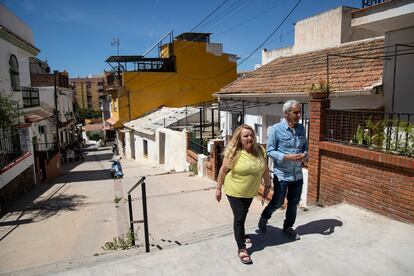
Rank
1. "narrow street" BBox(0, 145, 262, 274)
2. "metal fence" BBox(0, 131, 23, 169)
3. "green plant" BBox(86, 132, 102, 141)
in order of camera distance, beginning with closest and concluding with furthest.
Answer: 1. "narrow street" BBox(0, 145, 262, 274)
2. "metal fence" BBox(0, 131, 23, 169)
3. "green plant" BBox(86, 132, 102, 141)

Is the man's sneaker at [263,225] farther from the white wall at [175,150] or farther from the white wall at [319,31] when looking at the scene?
the white wall at [319,31]

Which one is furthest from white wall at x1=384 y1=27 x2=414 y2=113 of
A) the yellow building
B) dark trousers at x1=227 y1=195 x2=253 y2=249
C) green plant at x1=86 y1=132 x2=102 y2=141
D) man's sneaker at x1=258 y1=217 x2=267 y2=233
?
green plant at x1=86 y1=132 x2=102 y2=141

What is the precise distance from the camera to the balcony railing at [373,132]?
435 cm

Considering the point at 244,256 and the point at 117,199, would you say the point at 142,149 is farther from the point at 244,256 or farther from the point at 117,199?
the point at 244,256

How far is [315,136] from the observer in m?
5.66

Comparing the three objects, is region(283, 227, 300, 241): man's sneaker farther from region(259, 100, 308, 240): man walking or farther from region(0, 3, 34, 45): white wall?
region(0, 3, 34, 45): white wall

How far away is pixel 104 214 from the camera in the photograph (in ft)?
25.8

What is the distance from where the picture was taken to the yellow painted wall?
84.1ft

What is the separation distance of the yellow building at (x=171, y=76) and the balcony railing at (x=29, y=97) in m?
7.96

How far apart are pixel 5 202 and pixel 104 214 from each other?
11.8ft

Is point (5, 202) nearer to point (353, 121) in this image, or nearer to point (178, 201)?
point (178, 201)

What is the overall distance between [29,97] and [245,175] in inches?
658

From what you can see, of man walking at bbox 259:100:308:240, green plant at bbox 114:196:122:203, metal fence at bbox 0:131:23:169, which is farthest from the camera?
metal fence at bbox 0:131:23:169

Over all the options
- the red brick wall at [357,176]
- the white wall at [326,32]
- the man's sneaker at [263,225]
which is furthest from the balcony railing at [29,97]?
the man's sneaker at [263,225]
